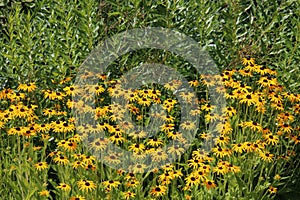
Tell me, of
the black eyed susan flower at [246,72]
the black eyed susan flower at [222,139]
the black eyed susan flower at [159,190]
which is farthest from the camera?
the black eyed susan flower at [246,72]

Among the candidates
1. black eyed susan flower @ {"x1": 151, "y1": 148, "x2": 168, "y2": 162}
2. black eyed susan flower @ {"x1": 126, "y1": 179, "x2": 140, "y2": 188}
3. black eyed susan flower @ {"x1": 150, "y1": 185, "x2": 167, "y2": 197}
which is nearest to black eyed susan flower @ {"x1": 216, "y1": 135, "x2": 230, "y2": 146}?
black eyed susan flower @ {"x1": 151, "y1": 148, "x2": 168, "y2": 162}

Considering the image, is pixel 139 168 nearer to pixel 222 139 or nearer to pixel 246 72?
pixel 222 139

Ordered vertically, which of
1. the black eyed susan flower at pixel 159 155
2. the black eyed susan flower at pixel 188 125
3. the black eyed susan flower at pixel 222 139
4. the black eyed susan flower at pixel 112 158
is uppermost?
the black eyed susan flower at pixel 188 125

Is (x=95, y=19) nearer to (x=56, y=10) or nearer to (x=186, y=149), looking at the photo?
(x=56, y=10)

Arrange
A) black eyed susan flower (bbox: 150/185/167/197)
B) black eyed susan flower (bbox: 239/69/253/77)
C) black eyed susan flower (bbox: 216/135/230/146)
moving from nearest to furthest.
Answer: black eyed susan flower (bbox: 150/185/167/197) < black eyed susan flower (bbox: 216/135/230/146) < black eyed susan flower (bbox: 239/69/253/77)

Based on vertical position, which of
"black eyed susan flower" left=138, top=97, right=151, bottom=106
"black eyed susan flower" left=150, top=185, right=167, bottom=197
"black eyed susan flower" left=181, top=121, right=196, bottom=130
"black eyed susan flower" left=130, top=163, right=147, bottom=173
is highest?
"black eyed susan flower" left=138, top=97, right=151, bottom=106

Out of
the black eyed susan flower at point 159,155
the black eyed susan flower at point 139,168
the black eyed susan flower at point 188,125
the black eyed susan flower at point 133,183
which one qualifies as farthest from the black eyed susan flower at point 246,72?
the black eyed susan flower at point 133,183

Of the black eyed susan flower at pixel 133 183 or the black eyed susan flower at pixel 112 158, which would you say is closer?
the black eyed susan flower at pixel 133 183

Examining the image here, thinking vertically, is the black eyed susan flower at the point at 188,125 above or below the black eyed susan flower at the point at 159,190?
above

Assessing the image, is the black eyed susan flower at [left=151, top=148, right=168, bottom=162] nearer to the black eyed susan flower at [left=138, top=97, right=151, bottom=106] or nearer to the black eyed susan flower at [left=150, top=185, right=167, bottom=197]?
the black eyed susan flower at [left=150, top=185, right=167, bottom=197]

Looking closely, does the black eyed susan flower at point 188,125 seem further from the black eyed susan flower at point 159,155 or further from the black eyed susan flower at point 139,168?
the black eyed susan flower at point 139,168

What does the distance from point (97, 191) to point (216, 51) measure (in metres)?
1.71

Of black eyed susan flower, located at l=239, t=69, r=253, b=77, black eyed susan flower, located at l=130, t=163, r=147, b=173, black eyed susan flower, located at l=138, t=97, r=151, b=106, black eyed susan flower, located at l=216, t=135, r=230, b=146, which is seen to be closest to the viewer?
black eyed susan flower, located at l=130, t=163, r=147, b=173

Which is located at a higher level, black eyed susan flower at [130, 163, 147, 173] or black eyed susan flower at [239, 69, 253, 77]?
black eyed susan flower at [239, 69, 253, 77]
